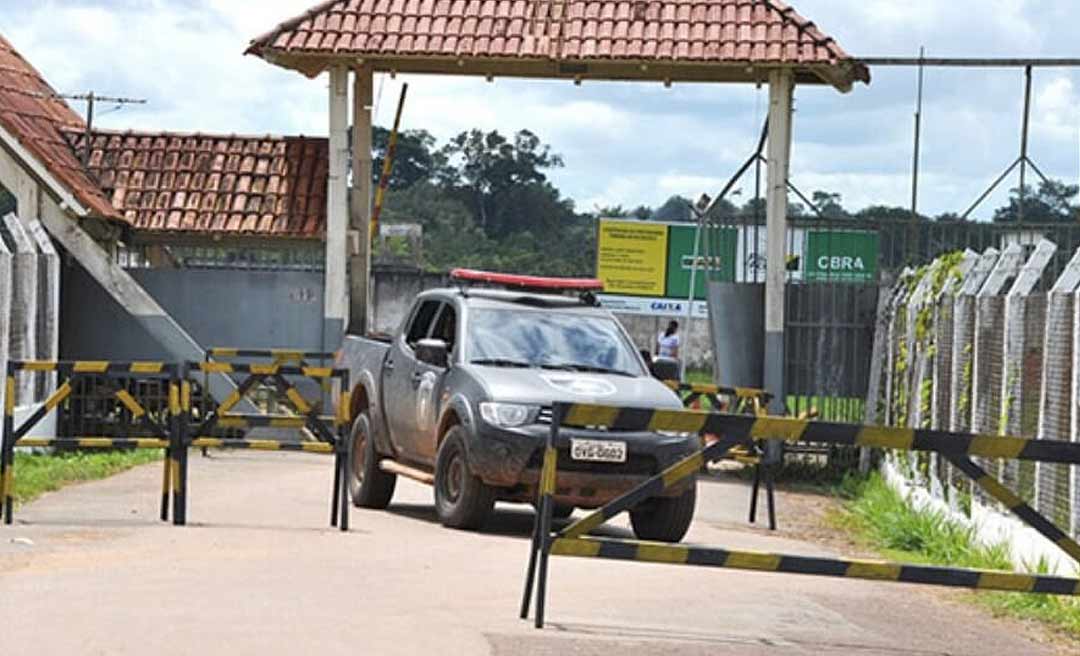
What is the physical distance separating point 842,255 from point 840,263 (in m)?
0.31

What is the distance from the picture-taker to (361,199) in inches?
1104

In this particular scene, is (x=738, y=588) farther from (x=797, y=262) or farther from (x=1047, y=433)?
(x=797, y=262)

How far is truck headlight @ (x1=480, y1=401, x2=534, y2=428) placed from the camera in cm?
1595

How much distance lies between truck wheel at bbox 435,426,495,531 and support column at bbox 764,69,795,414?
34.2 ft

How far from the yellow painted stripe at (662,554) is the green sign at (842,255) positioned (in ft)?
54.4

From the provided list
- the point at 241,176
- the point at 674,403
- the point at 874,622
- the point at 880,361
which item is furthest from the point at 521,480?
the point at 241,176

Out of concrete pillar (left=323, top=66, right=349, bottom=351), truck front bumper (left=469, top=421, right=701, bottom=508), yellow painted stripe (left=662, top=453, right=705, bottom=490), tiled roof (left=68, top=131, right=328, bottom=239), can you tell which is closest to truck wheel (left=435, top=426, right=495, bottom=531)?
truck front bumper (left=469, top=421, right=701, bottom=508)

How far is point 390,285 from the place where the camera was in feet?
135

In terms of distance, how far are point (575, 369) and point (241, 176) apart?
13505 millimetres

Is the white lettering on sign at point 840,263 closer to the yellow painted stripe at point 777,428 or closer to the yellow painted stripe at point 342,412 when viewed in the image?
the yellow painted stripe at point 342,412

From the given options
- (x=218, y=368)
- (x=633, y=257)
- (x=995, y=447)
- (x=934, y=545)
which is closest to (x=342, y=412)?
(x=218, y=368)

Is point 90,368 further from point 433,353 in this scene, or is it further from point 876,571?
point 876,571

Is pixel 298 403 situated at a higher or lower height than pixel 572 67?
lower

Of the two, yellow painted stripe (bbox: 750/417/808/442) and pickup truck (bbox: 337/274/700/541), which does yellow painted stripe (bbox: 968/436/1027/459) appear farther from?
pickup truck (bbox: 337/274/700/541)
